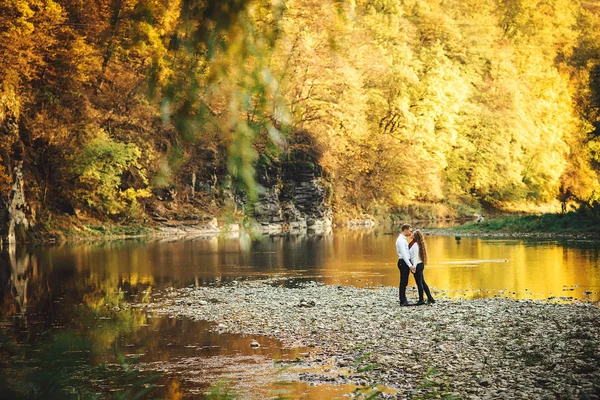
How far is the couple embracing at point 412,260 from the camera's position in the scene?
17234mm

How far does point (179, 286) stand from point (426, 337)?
10.9 metres

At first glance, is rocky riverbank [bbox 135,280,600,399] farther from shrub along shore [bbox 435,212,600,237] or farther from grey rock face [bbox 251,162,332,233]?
grey rock face [bbox 251,162,332,233]

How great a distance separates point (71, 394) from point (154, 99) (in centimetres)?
551

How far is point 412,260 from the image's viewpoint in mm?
17656

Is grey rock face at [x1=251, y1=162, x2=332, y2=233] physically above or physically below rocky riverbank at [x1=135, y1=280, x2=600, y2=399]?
above

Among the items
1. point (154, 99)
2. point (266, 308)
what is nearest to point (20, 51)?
point (266, 308)

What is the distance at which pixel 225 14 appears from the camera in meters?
5.96

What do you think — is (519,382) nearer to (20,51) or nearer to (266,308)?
(266,308)

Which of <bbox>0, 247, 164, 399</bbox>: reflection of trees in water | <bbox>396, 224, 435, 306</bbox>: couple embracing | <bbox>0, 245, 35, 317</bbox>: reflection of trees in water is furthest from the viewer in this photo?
<bbox>0, 245, 35, 317</bbox>: reflection of trees in water

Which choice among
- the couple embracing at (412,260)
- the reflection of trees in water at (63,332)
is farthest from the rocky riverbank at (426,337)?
the reflection of trees in water at (63,332)

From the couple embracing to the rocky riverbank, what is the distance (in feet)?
1.48

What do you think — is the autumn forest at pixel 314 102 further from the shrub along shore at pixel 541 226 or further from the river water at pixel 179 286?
the shrub along shore at pixel 541 226

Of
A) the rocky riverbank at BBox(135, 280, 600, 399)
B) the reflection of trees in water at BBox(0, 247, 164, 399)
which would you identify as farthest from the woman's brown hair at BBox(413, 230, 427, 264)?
the reflection of trees in water at BBox(0, 247, 164, 399)

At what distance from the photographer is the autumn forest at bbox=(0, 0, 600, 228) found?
19.2ft
